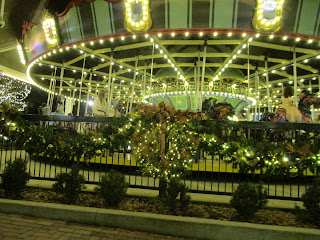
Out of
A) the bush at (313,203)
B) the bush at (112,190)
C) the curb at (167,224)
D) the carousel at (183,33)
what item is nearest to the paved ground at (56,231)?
the curb at (167,224)

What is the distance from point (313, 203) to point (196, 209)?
6.09 ft

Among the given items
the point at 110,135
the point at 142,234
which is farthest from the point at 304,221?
the point at 110,135

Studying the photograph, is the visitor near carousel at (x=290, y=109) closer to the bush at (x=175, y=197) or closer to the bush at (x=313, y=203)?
the bush at (x=313, y=203)

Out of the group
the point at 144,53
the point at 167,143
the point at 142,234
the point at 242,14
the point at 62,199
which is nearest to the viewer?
the point at 142,234

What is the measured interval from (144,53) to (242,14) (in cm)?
625

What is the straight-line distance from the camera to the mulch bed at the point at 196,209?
3637mm

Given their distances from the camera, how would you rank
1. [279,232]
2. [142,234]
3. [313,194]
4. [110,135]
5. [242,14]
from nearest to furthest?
[279,232] → [142,234] → [313,194] → [110,135] → [242,14]

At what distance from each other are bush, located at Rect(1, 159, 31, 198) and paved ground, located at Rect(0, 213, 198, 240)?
0.76 meters

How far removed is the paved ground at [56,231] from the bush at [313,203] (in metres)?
2.15

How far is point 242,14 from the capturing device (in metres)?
6.56

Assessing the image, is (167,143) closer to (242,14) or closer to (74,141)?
(74,141)

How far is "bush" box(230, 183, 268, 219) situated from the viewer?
11.5 ft

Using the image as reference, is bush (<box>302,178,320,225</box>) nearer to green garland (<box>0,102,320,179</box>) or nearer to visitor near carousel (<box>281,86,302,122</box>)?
green garland (<box>0,102,320,179</box>)

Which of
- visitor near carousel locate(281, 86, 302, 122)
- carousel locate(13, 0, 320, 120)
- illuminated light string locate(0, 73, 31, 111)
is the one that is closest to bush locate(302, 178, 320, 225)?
visitor near carousel locate(281, 86, 302, 122)
